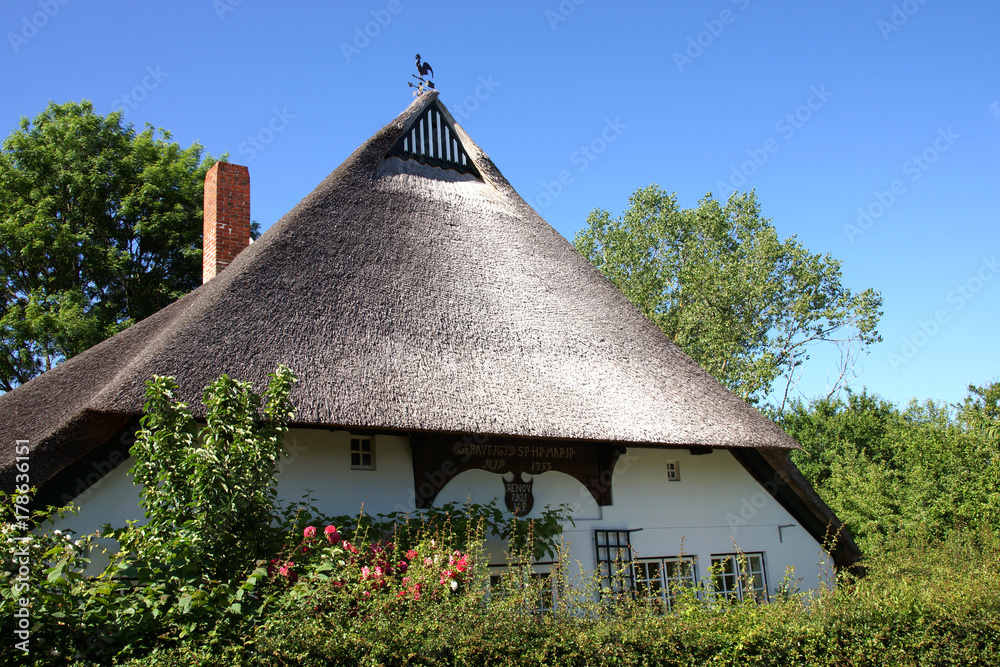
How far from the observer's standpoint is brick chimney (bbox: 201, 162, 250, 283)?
12.8 meters

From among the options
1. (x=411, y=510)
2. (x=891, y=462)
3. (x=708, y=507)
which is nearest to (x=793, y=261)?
(x=891, y=462)

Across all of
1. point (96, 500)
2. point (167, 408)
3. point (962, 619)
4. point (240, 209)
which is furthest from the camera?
point (240, 209)

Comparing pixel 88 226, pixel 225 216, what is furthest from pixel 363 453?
pixel 88 226

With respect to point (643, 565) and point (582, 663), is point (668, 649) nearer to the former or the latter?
point (582, 663)

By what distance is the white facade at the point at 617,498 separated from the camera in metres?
7.85

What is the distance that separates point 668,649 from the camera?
5543mm

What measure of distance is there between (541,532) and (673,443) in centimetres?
186

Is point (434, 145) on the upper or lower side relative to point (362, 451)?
upper

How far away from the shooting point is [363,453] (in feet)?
28.0

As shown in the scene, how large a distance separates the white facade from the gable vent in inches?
225

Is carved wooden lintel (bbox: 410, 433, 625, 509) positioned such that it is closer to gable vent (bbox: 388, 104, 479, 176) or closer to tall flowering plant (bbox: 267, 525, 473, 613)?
tall flowering plant (bbox: 267, 525, 473, 613)

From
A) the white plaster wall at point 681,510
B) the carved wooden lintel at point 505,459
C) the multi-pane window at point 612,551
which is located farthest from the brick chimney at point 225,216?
the multi-pane window at point 612,551

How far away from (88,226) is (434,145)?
37.0 ft

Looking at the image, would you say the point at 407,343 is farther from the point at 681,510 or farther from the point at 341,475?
the point at 681,510
